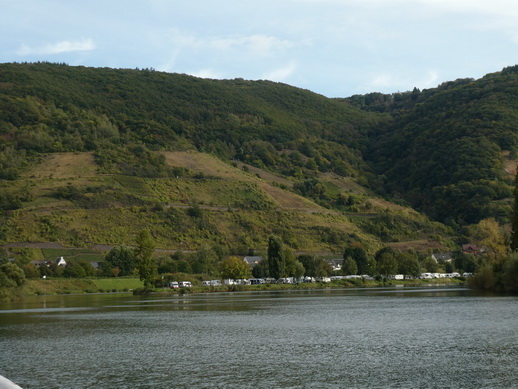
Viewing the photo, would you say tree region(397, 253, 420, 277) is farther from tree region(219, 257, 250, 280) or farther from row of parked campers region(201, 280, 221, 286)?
row of parked campers region(201, 280, 221, 286)

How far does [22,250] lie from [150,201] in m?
44.0

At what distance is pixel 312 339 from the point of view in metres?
47.7

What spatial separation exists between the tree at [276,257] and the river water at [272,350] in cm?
7167

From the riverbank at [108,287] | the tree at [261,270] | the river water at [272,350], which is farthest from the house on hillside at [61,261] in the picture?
the river water at [272,350]

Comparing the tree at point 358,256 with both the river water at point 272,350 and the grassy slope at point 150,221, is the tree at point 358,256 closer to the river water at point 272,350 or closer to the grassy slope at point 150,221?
the grassy slope at point 150,221

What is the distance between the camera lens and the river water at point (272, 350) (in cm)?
3331

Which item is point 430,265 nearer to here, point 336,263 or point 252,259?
point 336,263

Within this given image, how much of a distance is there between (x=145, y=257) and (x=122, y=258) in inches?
1135

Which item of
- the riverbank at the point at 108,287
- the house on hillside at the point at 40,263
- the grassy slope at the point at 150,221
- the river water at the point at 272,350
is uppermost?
the grassy slope at the point at 150,221

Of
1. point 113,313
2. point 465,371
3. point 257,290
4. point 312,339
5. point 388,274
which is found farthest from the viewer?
point 388,274

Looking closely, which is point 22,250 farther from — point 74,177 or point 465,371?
point 465,371

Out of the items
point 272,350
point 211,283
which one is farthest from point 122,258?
point 272,350

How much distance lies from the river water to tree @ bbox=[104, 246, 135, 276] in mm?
78616

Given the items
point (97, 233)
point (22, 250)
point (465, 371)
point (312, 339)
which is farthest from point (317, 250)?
point (465, 371)
